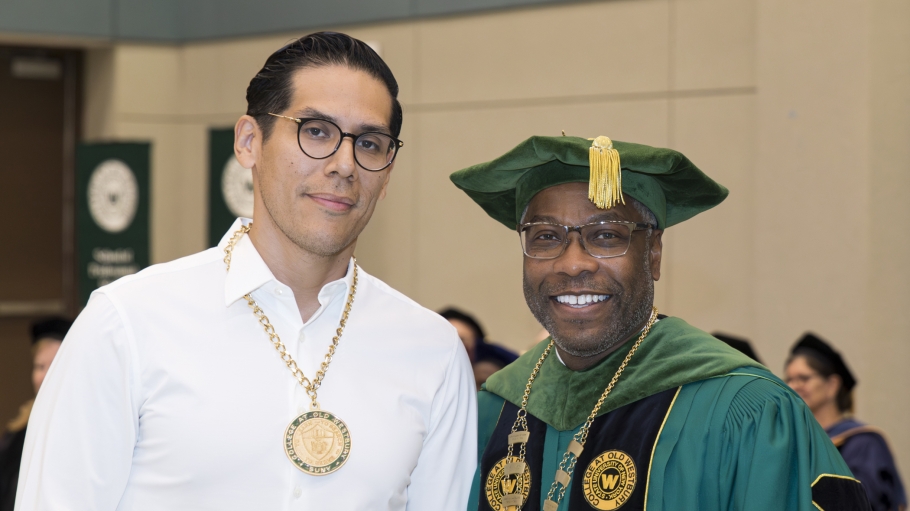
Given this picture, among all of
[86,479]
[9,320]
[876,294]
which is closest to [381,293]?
[86,479]

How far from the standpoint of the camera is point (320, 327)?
2316 millimetres

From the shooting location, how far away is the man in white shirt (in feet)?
6.73

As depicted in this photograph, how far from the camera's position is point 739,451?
83.3 inches

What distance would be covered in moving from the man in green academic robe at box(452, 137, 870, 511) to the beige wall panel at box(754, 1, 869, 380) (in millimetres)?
3602

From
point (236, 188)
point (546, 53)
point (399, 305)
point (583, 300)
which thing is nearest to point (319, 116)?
point (399, 305)

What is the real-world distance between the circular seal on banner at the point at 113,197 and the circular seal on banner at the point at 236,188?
0.89 meters

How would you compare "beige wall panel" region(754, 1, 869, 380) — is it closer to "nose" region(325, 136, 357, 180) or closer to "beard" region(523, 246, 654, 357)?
"beard" region(523, 246, 654, 357)

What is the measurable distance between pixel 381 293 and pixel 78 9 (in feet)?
23.9

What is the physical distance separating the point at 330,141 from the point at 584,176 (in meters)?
0.61

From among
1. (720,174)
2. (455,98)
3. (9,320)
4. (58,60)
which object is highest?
(58,60)

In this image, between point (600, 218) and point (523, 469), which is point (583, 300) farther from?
point (523, 469)

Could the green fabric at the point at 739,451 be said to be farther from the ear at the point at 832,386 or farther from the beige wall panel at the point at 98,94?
the beige wall panel at the point at 98,94

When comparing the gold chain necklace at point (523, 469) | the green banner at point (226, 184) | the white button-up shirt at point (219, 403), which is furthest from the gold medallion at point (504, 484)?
the green banner at point (226, 184)

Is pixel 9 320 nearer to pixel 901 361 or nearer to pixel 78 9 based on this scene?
pixel 78 9
